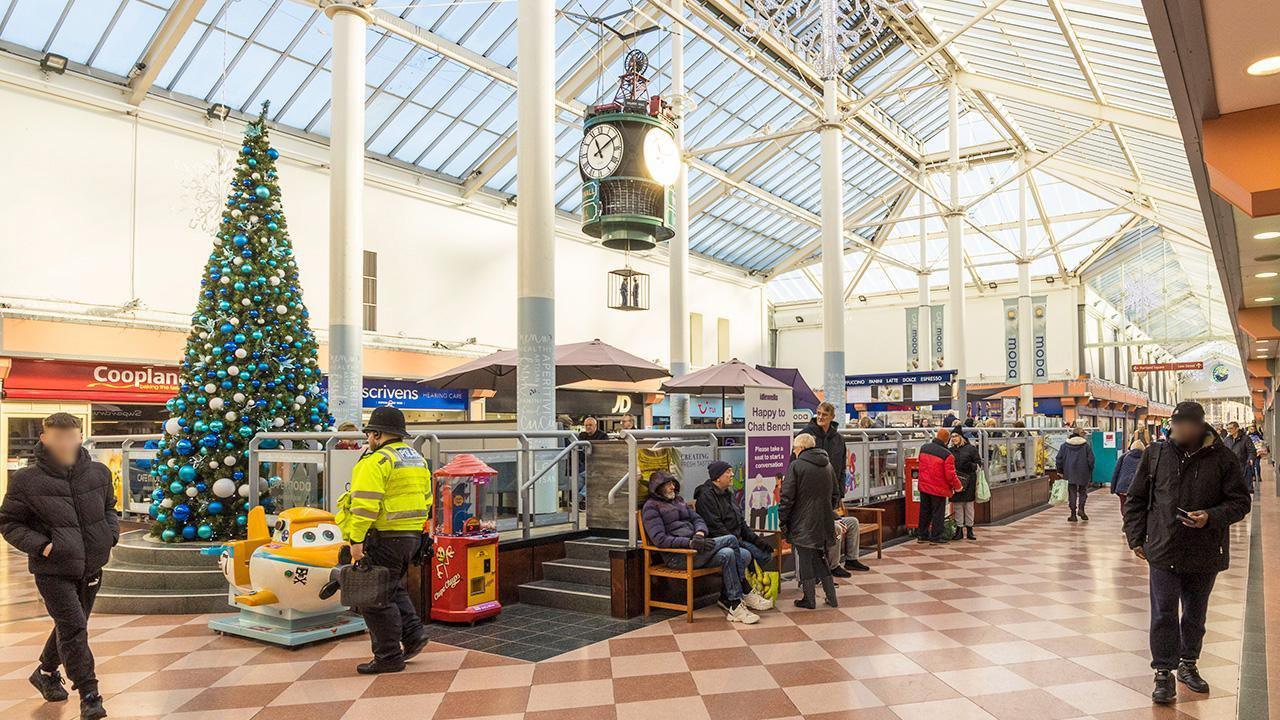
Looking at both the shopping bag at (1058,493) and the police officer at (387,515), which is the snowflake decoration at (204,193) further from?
the shopping bag at (1058,493)

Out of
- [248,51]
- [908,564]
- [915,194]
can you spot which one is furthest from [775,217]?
[908,564]

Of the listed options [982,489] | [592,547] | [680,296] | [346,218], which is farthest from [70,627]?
[680,296]

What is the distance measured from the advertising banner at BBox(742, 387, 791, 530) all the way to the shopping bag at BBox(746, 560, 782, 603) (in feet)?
2.60

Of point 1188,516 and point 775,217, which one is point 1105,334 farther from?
point 1188,516

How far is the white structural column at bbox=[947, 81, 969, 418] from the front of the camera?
20188mm

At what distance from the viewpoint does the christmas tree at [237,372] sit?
8.02 meters

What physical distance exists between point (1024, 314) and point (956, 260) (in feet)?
22.4

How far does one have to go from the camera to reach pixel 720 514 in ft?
22.8

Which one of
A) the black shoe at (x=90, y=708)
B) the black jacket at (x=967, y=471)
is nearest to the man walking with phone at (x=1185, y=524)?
the black shoe at (x=90, y=708)

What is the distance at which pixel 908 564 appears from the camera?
9.13m

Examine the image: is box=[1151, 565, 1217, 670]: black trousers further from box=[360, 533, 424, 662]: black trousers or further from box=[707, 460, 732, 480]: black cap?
box=[360, 533, 424, 662]: black trousers

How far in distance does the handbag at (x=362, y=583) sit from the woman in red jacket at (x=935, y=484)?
7532mm

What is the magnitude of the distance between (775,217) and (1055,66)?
42.3 ft

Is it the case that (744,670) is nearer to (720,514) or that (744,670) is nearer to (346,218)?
(720,514)
